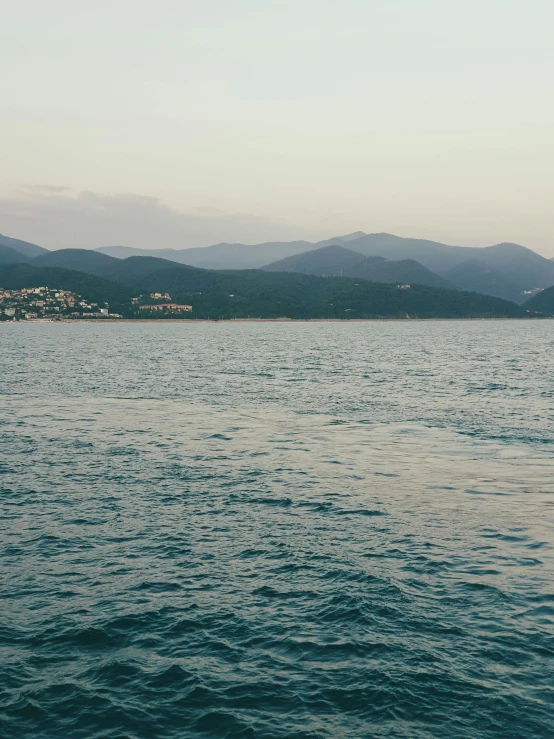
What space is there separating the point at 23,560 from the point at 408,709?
61.7ft

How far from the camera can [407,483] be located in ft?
138

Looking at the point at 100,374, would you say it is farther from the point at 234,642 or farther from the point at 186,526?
the point at 234,642

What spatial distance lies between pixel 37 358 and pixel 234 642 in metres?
150

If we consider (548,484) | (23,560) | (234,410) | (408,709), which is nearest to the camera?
(408,709)

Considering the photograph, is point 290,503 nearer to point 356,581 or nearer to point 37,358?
point 356,581

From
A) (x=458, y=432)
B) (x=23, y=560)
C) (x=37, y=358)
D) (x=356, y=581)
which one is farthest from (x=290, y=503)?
(x=37, y=358)

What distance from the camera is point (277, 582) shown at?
2641 centimetres

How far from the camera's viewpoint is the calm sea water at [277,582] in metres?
18.2

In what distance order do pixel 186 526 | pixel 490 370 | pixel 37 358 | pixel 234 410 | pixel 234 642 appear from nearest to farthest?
1. pixel 234 642
2. pixel 186 526
3. pixel 234 410
4. pixel 490 370
5. pixel 37 358

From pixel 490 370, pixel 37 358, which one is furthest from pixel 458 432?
pixel 37 358

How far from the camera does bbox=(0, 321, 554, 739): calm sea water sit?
59.6 feet

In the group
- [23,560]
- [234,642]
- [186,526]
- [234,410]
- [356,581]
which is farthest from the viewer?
[234,410]

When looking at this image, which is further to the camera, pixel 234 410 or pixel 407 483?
pixel 234 410

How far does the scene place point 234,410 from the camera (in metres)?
75.4
